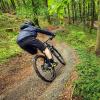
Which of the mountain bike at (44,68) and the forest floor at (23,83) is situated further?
the mountain bike at (44,68)

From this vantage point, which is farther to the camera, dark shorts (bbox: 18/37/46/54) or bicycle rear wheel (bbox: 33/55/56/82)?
bicycle rear wheel (bbox: 33/55/56/82)

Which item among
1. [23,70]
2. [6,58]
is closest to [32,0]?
[6,58]

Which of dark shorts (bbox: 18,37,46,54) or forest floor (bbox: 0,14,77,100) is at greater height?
dark shorts (bbox: 18,37,46,54)

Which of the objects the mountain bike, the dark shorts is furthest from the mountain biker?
the mountain bike

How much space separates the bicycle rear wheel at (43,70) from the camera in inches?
359

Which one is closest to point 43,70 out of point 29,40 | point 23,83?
point 23,83

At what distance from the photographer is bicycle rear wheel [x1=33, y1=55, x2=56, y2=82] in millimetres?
9128

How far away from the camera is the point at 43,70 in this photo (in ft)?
30.6

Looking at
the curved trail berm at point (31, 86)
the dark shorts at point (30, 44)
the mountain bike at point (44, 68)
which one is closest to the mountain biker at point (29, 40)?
the dark shorts at point (30, 44)

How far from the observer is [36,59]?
9156 mm

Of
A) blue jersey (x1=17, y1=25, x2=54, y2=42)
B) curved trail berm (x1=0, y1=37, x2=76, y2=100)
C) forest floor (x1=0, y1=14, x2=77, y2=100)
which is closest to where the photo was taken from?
curved trail berm (x1=0, y1=37, x2=76, y2=100)

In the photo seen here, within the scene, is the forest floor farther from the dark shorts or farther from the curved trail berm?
the dark shorts

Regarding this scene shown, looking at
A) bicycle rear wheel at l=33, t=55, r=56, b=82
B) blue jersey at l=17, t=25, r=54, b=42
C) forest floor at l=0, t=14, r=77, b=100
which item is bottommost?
forest floor at l=0, t=14, r=77, b=100

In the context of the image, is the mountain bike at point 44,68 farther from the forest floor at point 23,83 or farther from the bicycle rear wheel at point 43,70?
the forest floor at point 23,83
